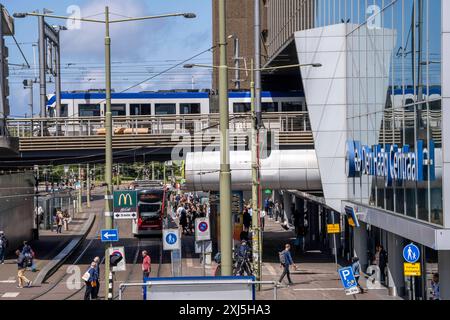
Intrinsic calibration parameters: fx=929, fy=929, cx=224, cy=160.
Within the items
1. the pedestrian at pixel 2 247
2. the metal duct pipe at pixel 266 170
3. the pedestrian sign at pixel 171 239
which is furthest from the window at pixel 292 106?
the pedestrian sign at pixel 171 239

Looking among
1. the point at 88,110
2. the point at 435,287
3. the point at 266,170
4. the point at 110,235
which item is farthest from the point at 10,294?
the point at 88,110

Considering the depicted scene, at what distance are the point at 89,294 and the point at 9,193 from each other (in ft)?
68.1

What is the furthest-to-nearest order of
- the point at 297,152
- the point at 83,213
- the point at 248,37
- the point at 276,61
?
the point at 248,37 < the point at 83,213 < the point at 276,61 < the point at 297,152

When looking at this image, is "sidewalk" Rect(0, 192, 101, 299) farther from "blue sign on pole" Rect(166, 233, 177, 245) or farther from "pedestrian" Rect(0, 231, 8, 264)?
"blue sign on pole" Rect(166, 233, 177, 245)

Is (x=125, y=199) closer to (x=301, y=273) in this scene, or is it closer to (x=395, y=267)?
(x=301, y=273)

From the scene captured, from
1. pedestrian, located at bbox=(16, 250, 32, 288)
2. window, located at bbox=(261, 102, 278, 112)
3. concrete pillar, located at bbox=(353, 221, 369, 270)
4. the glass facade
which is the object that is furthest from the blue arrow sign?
window, located at bbox=(261, 102, 278, 112)

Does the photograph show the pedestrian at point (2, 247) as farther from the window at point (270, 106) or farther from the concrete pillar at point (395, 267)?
the concrete pillar at point (395, 267)

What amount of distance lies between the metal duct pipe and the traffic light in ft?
46.6

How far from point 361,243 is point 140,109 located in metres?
20.2

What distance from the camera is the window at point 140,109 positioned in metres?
52.4

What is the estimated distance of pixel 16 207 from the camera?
5003 cm
